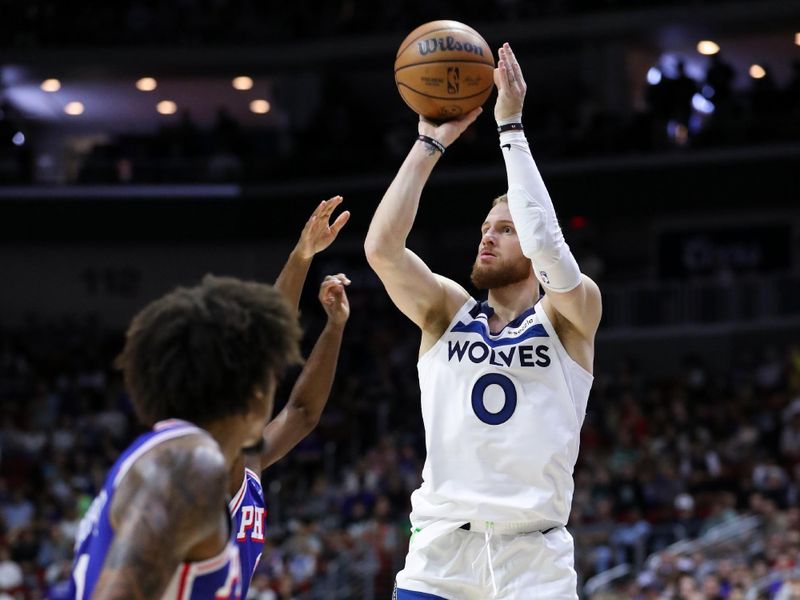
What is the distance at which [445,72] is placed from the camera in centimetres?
540

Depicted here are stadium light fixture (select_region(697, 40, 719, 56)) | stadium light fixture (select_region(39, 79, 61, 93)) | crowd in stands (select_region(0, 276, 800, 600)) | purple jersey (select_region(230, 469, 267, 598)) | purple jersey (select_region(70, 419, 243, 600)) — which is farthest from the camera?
stadium light fixture (select_region(39, 79, 61, 93))

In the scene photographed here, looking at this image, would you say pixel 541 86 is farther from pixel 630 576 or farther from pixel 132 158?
pixel 630 576

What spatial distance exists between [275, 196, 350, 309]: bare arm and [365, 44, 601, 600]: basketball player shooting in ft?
1.29

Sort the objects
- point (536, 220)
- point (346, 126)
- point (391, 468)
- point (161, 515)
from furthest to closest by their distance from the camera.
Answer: point (346, 126) < point (391, 468) < point (536, 220) < point (161, 515)

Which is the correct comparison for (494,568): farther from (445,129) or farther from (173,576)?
(173,576)

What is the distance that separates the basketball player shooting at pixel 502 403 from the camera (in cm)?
489

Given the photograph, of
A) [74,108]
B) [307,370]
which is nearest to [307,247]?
[307,370]

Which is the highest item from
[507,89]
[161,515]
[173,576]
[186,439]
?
[507,89]

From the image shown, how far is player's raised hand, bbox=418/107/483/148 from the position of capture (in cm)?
519

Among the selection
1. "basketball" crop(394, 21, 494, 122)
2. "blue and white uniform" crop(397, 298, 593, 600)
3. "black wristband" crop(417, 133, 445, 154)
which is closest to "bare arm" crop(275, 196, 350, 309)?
"black wristband" crop(417, 133, 445, 154)

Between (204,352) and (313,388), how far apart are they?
2235 mm

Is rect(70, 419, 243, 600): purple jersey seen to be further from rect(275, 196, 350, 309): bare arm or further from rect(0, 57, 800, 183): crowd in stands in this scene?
rect(0, 57, 800, 183): crowd in stands

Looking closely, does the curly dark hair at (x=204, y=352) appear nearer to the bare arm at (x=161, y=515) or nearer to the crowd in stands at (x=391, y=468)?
the bare arm at (x=161, y=515)

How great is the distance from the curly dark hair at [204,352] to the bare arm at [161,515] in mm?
168
